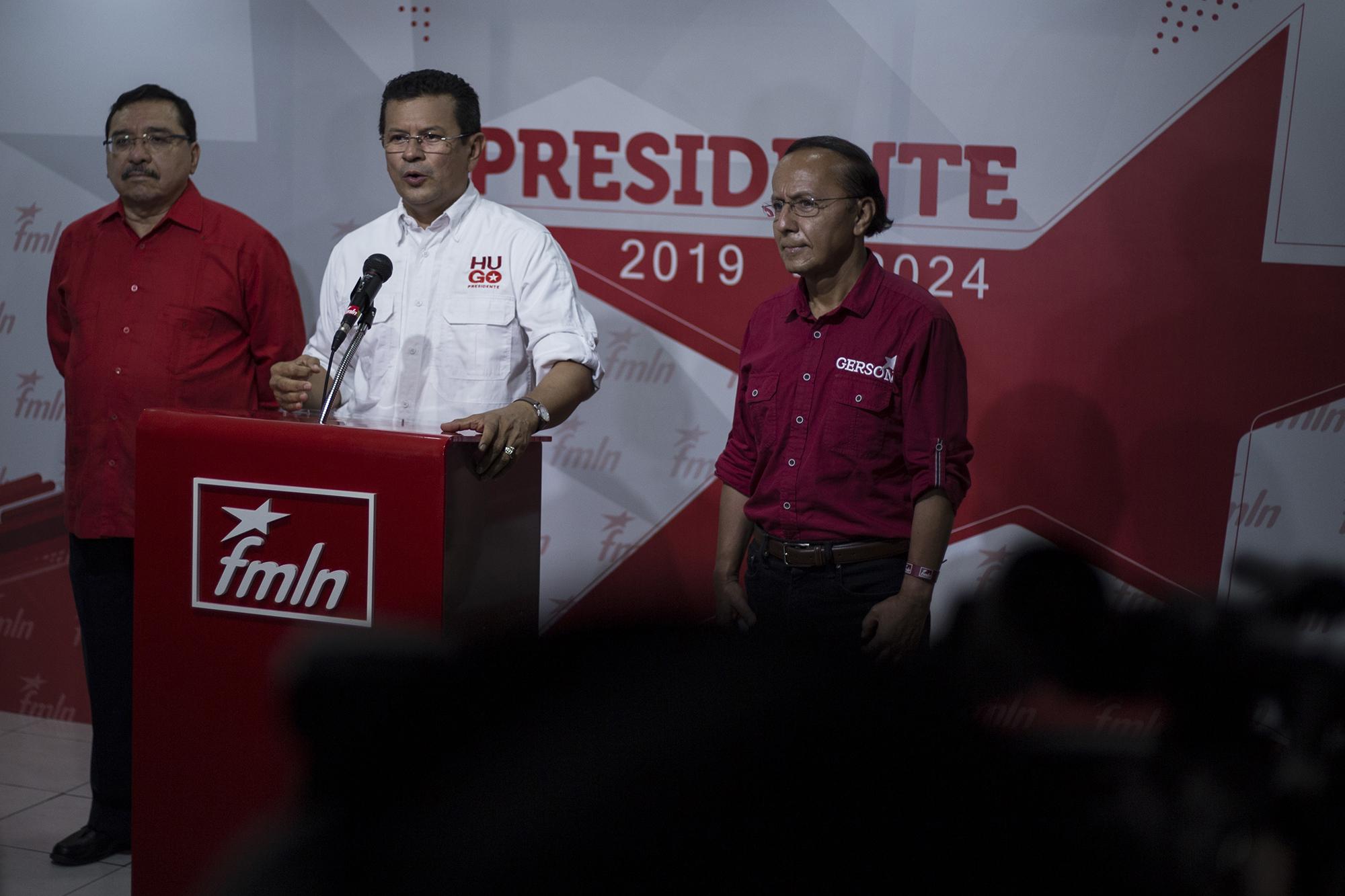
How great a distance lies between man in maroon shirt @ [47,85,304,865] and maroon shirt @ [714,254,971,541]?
131 cm

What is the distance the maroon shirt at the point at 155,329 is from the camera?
9.36 ft

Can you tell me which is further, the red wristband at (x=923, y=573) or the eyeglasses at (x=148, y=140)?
the eyeglasses at (x=148, y=140)

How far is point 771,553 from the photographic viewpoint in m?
2.42

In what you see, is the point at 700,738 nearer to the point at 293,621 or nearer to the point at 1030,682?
the point at 1030,682

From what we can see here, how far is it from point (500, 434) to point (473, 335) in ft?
1.85

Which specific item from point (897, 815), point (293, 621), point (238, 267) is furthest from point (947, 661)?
point (238, 267)

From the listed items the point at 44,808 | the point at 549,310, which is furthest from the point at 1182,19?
the point at 44,808

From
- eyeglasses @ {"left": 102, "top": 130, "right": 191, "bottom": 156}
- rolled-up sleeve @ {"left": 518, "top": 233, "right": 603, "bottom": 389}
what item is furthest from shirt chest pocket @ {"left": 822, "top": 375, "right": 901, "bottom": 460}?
eyeglasses @ {"left": 102, "top": 130, "right": 191, "bottom": 156}

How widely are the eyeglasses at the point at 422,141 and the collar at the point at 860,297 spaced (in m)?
0.77

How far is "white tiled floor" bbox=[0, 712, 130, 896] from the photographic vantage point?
2.71 meters

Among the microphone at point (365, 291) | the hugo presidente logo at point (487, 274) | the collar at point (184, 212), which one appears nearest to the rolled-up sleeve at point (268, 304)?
the collar at point (184, 212)

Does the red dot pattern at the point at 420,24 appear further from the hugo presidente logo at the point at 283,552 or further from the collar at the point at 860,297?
the hugo presidente logo at the point at 283,552

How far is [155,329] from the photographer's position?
9.39 feet

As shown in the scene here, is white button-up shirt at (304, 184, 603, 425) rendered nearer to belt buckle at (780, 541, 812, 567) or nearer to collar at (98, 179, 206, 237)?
belt buckle at (780, 541, 812, 567)
